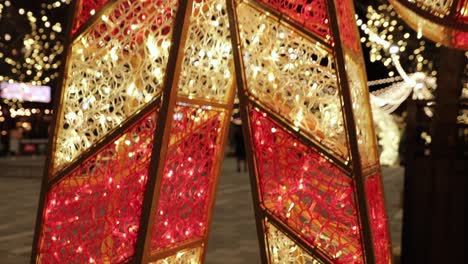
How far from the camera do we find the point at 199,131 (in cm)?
439

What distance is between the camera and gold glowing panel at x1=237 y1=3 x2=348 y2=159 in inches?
148

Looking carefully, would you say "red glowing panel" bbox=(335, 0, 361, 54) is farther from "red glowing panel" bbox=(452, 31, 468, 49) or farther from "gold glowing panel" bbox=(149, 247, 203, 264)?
"gold glowing panel" bbox=(149, 247, 203, 264)

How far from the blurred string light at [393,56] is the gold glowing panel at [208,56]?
143 centimetres

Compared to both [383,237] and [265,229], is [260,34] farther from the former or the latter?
[383,237]

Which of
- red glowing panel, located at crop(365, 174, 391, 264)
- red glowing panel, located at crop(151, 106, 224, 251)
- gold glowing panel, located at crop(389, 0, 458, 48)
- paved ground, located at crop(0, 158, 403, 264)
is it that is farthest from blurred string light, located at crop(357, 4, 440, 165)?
paved ground, located at crop(0, 158, 403, 264)

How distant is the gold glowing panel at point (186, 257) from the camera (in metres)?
4.33

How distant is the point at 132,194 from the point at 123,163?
0.82 ft

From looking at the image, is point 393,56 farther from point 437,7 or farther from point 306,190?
point 306,190

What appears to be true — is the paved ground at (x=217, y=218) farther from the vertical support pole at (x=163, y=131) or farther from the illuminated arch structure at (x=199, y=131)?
the vertical support pole at (x=163, y=131)

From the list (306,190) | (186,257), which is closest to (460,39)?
(306,190)

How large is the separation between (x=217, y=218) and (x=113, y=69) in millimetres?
6195

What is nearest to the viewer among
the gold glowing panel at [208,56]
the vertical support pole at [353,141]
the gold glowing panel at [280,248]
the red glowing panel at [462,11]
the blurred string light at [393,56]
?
the vertical support pole at [353,141]

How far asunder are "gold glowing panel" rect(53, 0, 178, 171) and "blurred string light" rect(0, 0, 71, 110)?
8288 millimetres

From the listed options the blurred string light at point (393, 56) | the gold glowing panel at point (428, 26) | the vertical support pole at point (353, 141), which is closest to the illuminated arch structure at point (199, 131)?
the vertical support pole at point (353, 141)
